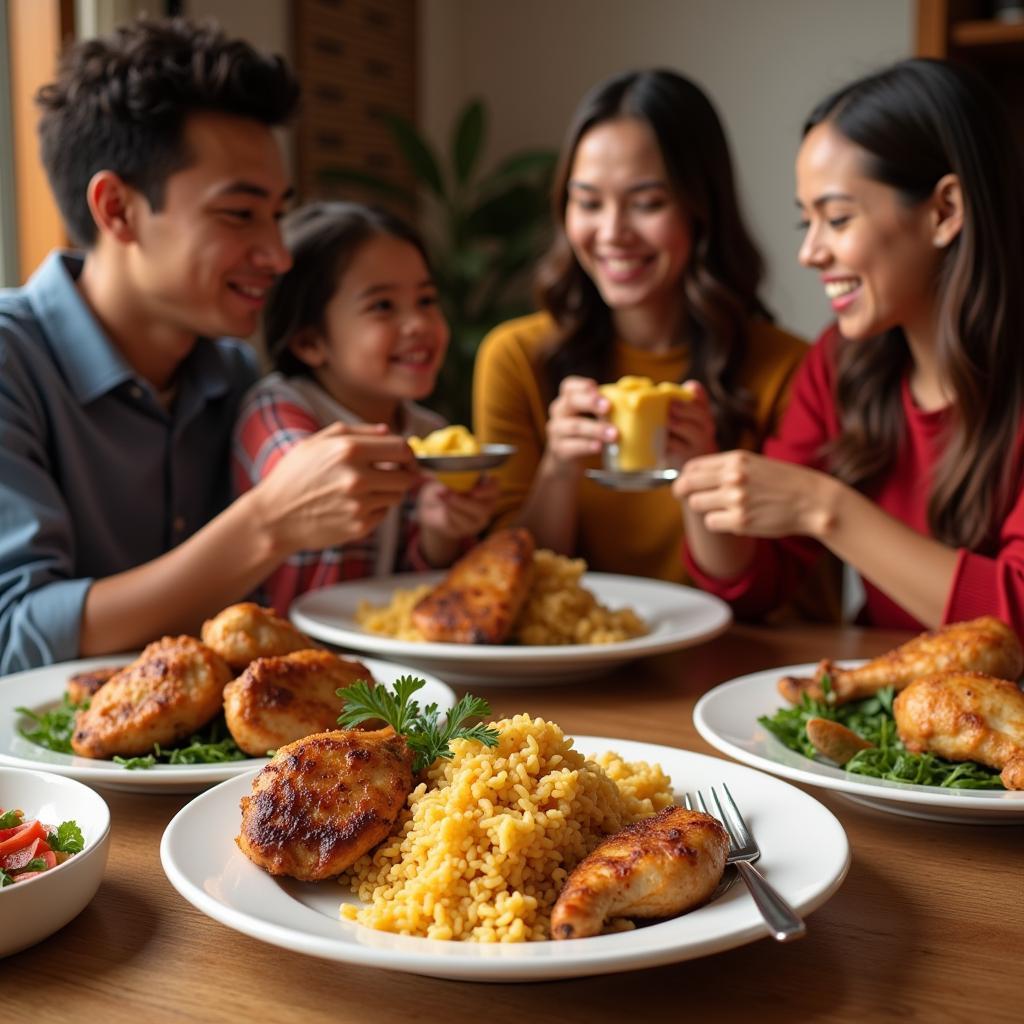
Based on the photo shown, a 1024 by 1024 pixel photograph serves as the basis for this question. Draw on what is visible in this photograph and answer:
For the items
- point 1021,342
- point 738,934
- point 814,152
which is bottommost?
point 738,934

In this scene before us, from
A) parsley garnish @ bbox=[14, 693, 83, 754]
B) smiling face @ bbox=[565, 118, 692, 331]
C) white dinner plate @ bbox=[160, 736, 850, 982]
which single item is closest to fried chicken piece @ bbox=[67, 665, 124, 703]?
parsley garnish @ bbox=[14, 693, 83, 754]

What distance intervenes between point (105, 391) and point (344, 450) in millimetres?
586

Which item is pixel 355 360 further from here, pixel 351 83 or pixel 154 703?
pixel 351 83

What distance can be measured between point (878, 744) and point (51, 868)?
1016mm

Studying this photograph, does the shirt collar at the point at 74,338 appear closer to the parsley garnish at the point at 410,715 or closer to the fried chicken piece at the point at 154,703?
the fried chicken piece at the point at 154,703

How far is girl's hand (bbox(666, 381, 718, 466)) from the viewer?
2.71m

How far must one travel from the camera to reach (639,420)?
8.02 ft

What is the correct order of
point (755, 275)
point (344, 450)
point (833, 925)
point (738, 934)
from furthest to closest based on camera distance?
point (755, 275) → point (344, 450) → point (833, 925) → point (738, 934)

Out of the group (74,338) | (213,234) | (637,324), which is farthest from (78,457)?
(637,324)

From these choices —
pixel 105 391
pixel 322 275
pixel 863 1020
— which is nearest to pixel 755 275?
pixel 322 275

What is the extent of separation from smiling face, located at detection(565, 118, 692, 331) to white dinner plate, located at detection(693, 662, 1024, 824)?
1.65m

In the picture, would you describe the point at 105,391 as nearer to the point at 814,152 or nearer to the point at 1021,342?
the point at 814,152

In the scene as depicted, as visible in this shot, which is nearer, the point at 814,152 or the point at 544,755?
the point at 544,755

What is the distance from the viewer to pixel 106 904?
46.8 inches
